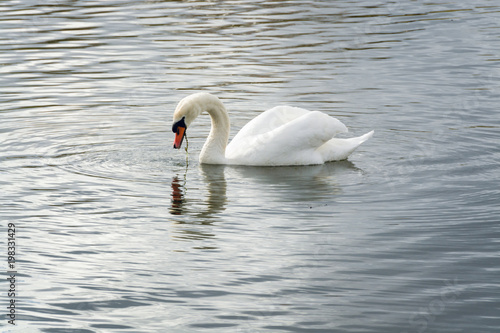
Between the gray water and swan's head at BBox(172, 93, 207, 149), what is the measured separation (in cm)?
47

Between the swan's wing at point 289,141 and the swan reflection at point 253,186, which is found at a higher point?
the swan's wing at point 289,141

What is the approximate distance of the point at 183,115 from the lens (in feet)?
41.4

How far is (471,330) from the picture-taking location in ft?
24.2

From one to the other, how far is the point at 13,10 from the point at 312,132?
18.9 meters

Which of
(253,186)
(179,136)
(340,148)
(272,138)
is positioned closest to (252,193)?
(253,186)

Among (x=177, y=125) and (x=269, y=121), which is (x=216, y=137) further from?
(x=269, y=121)

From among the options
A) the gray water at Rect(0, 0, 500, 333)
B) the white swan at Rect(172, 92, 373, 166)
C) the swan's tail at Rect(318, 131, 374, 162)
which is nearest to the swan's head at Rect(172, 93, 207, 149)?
the white swan at Rect(172, 92, 373, 166)

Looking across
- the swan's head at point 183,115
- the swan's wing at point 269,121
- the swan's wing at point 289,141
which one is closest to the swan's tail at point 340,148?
the swan's wing at point 289,141

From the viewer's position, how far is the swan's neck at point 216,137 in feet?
42.1

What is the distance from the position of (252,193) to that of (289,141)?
4.48ft

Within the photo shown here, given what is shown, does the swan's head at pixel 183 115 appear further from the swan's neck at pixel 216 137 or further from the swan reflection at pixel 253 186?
the swan reflection at pixel 253 186

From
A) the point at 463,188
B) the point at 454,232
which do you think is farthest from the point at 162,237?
the point at 463,188

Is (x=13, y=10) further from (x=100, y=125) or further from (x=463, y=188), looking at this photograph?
(x=463, y=188)

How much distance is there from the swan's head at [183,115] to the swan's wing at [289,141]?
741 millimetres
